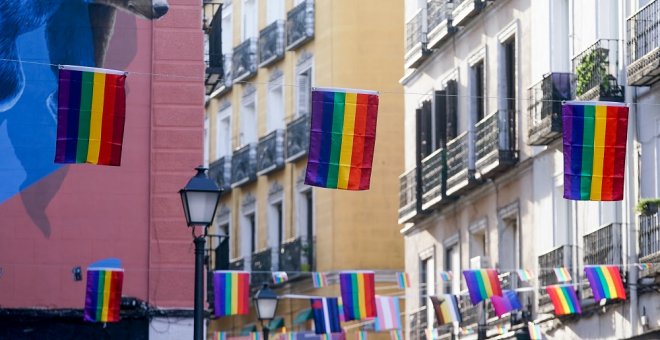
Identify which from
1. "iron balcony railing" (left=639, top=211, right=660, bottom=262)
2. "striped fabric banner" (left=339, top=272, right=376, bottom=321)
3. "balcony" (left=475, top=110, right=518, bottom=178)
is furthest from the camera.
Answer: "balcony" (left=475, top=110, right=518, bottom=178)

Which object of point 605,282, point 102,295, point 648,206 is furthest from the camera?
point 605,282

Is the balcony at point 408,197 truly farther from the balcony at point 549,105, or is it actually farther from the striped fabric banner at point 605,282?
the striped fabric banner at point 605,282

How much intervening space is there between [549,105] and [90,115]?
11.3 metres

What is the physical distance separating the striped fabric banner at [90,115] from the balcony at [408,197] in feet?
55.8

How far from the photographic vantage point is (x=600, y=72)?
1246 inches

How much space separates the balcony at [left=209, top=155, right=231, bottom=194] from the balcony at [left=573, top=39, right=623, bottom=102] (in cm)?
2086

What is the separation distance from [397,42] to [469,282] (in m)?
13.9

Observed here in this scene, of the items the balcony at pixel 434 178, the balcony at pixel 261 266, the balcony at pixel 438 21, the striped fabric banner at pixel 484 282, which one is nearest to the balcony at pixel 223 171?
the balcony at pixel 261 266

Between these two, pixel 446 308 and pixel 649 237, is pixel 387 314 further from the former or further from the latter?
pixel 649 237

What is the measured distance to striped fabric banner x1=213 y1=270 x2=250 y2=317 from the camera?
109ft

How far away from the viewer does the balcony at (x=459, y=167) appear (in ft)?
123

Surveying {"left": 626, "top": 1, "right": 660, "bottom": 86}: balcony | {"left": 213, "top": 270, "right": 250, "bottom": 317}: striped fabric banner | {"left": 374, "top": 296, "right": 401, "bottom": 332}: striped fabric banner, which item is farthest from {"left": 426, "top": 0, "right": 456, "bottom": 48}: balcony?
{"left": 626, "top": 1, "right": 660, "bottom": 86}: balcony

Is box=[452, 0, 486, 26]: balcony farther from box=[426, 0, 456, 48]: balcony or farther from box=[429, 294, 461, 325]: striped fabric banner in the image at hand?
box=[429, 294, 461, 325]: striped fabric banner

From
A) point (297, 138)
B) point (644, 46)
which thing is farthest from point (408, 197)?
point (644, 46)
